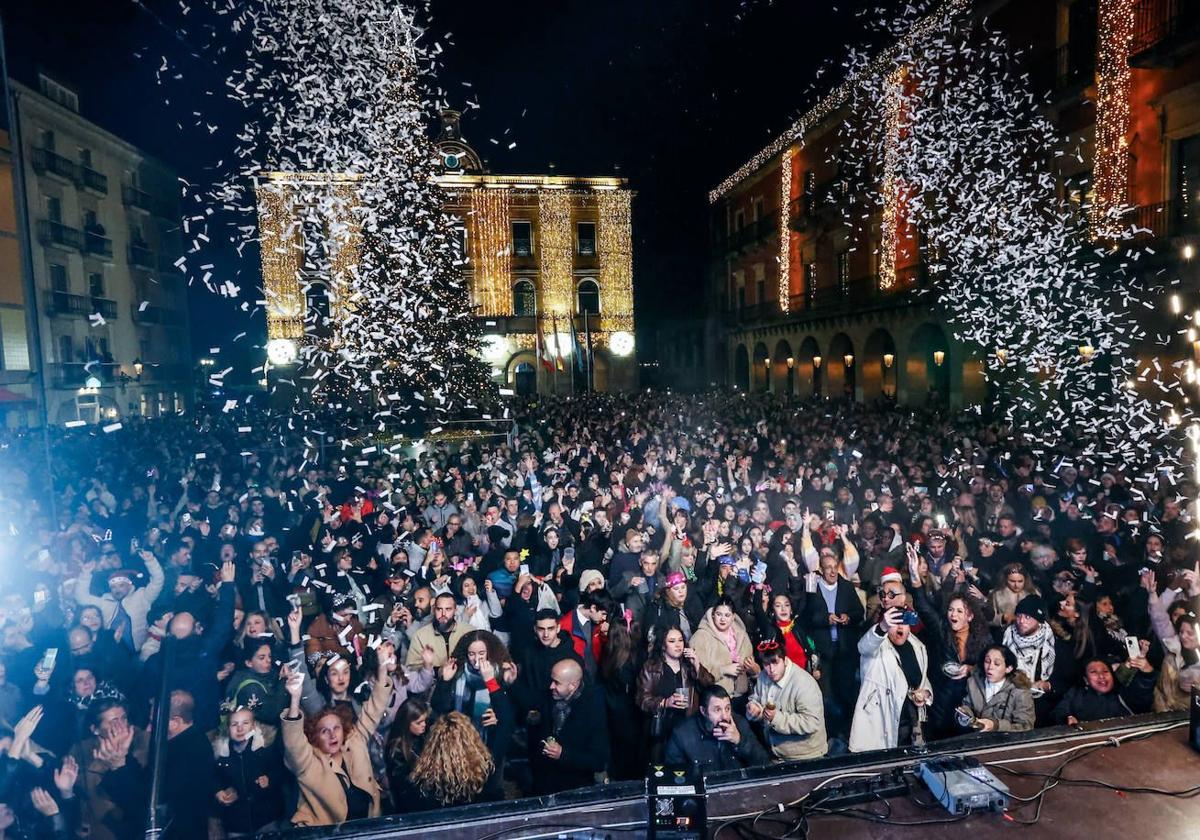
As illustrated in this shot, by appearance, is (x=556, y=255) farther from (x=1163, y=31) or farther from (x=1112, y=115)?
(x=1163, y=31)

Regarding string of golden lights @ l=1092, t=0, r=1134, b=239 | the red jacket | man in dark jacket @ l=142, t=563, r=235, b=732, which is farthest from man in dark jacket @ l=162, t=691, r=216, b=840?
string of golden lights @ l=1092, t=0, r=1134, b=239

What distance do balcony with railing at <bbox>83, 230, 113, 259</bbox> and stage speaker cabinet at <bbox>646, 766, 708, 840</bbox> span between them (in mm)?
32169

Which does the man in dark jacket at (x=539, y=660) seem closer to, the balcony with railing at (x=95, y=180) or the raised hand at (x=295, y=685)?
the raised hand at (x=295, y=685)

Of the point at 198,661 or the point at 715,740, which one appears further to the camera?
the point at 198,661

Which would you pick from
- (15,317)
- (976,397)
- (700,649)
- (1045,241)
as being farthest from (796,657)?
(15,317)

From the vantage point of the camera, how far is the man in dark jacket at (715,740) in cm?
385

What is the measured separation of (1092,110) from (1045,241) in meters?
2.53

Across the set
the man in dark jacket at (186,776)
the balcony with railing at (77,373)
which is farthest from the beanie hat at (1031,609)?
the balcony with railing at (77,373)

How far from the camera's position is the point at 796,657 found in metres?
4.93

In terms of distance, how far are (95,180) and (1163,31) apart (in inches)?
1304

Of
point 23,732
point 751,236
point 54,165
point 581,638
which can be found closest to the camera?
point 23,732

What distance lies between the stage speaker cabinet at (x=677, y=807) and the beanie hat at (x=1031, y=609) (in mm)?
3078

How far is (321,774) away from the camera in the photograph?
369 centimetres

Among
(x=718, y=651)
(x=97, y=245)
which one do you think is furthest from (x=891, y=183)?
(x=97, y=245)
